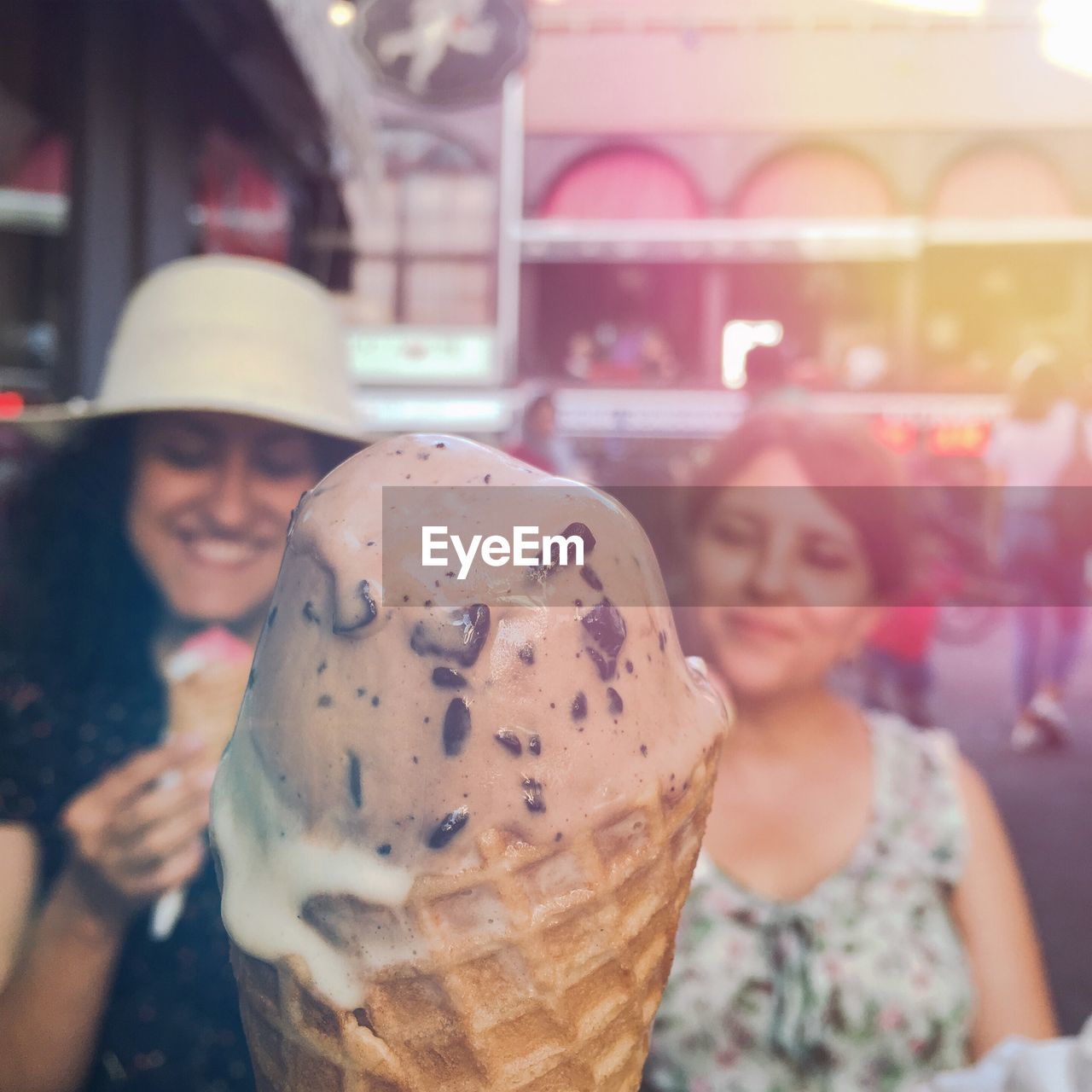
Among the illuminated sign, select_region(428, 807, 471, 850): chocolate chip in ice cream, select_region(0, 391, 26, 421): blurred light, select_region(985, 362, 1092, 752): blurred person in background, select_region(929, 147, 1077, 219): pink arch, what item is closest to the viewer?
select_region(428, 807, 471, 850): chocolate chip in ice cream

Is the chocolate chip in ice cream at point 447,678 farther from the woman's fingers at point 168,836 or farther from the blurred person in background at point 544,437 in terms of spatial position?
the blurred person in background at point 544,437

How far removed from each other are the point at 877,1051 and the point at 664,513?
59cm

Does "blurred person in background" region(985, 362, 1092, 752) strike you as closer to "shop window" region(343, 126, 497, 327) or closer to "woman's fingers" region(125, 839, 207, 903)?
"woman's fingers" region(125, 839, 207, 903)

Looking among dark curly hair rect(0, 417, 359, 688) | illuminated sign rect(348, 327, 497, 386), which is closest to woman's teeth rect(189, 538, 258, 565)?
dark curly hair rect(0, 417, 359, 688)

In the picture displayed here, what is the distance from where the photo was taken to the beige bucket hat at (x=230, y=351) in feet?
2.64

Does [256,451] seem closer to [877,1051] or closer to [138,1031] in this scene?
[138,1031]

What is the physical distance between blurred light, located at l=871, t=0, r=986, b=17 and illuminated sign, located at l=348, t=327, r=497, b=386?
1995 millimetres

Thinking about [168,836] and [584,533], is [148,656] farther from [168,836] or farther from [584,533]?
[584,533]

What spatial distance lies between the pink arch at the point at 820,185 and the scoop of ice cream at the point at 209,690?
1.98m

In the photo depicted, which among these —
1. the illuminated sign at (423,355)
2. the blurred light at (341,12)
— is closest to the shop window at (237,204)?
the illuminated sign at (423,355)

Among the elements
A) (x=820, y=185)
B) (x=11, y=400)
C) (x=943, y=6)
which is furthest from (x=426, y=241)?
(x=943, y=6)

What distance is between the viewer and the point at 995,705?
304 cm

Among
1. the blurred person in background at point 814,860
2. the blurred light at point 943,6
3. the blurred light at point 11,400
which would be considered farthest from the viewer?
the blurred light at point 11,400

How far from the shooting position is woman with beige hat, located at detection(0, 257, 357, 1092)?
60 centimetres
